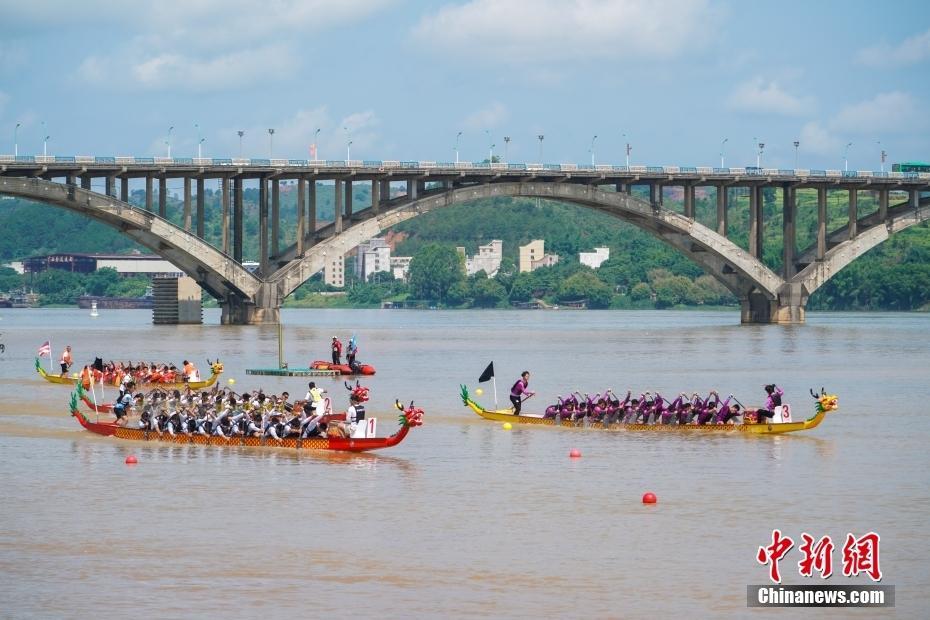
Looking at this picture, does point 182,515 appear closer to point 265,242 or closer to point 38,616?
point 38,616

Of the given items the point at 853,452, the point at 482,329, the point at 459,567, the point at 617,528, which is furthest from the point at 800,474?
the point at 482,329

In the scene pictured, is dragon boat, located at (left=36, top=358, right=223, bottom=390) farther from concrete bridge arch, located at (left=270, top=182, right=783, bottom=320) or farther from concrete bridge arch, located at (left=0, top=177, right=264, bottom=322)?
concrete bridge arch, located at (left=270, top=182, right=783, bottom=320)

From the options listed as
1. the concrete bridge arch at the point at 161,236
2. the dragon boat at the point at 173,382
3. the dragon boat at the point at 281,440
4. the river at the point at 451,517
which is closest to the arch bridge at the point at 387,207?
the concrete bridge arch at the point at 161,236

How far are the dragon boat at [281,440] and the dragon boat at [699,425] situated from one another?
716cm

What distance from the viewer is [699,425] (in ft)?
158

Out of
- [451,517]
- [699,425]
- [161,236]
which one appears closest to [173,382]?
[699,425]

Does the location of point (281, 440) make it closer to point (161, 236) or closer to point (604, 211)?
point (161, 236)

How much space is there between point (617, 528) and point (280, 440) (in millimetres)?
14145

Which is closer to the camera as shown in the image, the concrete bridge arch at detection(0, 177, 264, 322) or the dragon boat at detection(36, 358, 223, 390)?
the dragon boat at detection(36, 358, 223, 390)

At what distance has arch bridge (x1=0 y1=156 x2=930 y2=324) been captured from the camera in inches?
4289

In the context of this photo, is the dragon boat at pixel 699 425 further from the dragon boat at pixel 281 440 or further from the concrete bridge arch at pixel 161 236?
the concrete bridge arch at pixel 161 236

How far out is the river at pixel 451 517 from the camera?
26484mm

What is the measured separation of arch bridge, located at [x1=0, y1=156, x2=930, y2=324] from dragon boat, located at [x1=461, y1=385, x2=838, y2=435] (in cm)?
6112

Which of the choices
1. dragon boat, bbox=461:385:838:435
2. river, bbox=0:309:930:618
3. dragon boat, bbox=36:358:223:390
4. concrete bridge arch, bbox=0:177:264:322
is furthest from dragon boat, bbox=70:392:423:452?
concrete bridge arch, bbox=0:177:264:322
